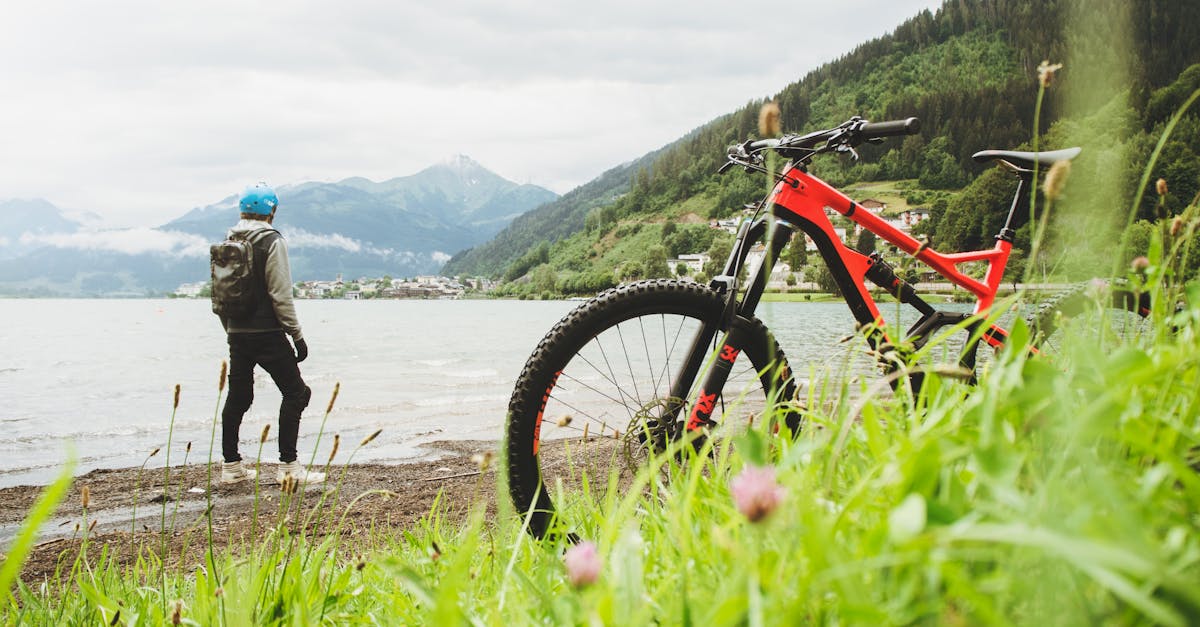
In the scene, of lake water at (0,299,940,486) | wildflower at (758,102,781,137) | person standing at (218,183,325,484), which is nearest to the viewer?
wildflower at (758,102,781,137)

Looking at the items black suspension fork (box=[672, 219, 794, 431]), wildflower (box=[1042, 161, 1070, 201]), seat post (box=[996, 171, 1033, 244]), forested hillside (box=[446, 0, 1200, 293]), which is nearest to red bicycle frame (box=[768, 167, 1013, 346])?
black suspension fork (box=[672, 219, 794, 431])

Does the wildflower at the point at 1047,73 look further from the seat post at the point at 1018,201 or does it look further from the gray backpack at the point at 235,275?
the gray backpack at the point at 235,275

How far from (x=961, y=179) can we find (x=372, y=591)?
105953 millimetres

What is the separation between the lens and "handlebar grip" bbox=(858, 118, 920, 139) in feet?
9.38

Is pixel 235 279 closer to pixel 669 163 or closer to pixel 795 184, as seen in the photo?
pixel 795 184

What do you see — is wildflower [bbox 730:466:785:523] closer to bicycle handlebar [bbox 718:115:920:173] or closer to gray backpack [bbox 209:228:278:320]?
bicycle handlebar [bbox 718:115:920:173]

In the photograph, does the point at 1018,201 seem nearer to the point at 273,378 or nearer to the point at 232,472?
the point at 273,378

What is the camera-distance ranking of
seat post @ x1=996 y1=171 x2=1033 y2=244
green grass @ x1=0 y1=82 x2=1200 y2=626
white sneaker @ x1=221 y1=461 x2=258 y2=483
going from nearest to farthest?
green grass @ x1=0 y1=82 x2=1200 y2=626 < seat post @ x1=996 y1=171 x2=1033 y2=244 < white sneaker @ x1=221 y1=461 x2=258 y2=483

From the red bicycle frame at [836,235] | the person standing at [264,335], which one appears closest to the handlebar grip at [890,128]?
the red bicycle frame at [836,235]

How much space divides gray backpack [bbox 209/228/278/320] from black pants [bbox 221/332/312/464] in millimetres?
297

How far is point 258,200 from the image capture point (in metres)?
6.71

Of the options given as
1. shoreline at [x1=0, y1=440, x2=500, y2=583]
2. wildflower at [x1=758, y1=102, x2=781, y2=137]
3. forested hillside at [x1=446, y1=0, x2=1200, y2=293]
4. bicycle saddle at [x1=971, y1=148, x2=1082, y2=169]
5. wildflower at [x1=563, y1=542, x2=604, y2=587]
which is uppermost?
forested hillside at [x1=446, y1=0, x2=1200, y2=293]

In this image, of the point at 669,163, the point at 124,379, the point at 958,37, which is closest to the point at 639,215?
the point at 669,163

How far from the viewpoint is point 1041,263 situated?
2441mm
